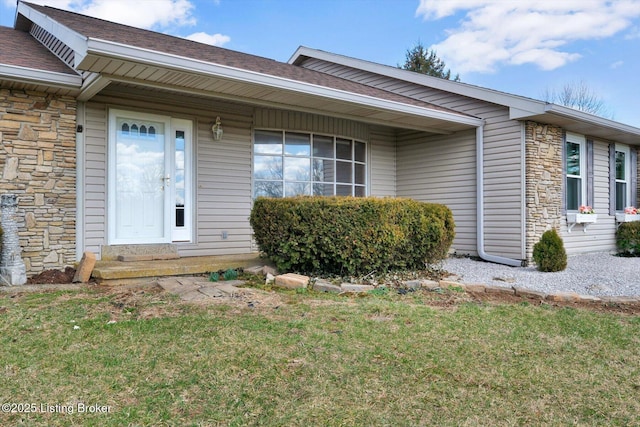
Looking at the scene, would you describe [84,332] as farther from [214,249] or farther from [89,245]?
[214,249]

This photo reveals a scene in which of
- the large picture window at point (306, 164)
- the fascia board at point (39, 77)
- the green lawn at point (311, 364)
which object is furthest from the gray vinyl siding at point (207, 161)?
the green lawn at point (311, 364)

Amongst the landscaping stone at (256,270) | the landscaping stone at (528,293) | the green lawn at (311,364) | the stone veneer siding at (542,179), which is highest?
the stone veneer siding at (542,179)

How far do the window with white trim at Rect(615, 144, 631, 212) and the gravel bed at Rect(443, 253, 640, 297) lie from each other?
9.89 feet

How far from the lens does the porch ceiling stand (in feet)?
17.3

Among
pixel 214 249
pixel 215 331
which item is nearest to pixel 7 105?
pixel 214 249

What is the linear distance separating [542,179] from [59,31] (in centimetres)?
794

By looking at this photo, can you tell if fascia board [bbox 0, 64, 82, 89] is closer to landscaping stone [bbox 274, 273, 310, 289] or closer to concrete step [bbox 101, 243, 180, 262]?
concrete step [bbox 101, 243, 180, 262]

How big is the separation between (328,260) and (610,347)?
3.08 metres

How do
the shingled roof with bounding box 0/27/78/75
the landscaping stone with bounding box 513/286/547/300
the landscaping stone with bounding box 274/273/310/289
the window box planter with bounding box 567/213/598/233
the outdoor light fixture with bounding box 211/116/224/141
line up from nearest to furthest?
the landscaping stone with bounding box 513/286/547/300
the landscaping stone with bounding box 274/273/310/289
the shingled roof with bounding box 0/27/78/75
the outdoor light fixture with bounding box 211/116/224/141
the window box planter with bounding box 567/213/598/233

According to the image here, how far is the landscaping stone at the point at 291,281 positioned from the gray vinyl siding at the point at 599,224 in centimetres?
647

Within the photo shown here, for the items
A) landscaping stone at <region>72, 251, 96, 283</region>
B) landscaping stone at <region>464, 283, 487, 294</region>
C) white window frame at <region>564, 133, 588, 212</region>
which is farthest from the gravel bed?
landscaping stone at <region>72, 251, 96, 283</region>

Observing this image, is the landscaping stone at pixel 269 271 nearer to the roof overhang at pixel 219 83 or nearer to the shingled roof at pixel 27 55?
the roof overhang at pixel 219 83

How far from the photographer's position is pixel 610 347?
335 centimetres

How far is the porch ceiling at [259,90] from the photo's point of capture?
207 inches
